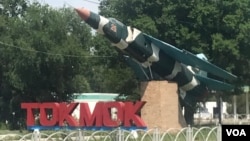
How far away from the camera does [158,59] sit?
25031 millimetres

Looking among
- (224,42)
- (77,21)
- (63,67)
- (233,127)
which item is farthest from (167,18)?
(233,127)

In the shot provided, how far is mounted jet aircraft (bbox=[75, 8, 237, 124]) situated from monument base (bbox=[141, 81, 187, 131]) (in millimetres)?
1042

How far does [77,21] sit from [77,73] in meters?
5.29

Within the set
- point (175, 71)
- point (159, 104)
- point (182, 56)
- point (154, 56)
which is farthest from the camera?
point (175, 71)

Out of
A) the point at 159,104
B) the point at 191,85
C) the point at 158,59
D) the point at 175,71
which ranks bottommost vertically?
the point at 159,104

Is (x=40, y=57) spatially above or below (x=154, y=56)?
above

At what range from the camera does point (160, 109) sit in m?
24.4

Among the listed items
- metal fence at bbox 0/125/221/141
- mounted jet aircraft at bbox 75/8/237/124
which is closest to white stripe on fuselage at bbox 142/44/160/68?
mounted jet aircraft at bbox 75/8/237/124

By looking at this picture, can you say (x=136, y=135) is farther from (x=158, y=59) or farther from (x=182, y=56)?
(x=182, y=56)

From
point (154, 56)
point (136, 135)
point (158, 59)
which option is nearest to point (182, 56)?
point (158, 59)

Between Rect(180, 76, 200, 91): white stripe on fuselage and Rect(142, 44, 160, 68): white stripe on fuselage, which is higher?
Rect(142, 44, 160, 68): white stripe on fuselage

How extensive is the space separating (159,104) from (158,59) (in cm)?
204

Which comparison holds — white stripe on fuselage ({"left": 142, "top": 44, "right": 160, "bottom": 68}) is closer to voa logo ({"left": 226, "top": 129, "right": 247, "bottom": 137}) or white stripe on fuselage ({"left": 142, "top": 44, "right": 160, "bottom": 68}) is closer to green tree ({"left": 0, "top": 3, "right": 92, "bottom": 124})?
green tree ({"left": 0, "top": 3, "right": 92, "bottom": 124})

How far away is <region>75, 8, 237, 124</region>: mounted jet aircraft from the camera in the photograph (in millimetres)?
22906
